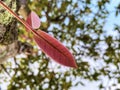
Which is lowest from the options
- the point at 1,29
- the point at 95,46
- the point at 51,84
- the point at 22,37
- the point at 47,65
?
the point at 1,29

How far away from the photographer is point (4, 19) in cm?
115

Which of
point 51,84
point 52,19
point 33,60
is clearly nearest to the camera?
point 51,84

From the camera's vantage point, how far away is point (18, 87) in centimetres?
433

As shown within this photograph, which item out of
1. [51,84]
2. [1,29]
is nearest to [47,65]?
[51,84]

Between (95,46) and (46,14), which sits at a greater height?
(46,14)

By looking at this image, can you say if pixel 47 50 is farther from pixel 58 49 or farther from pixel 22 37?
pixel 22 37

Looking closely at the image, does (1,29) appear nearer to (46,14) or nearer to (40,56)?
(40,56)

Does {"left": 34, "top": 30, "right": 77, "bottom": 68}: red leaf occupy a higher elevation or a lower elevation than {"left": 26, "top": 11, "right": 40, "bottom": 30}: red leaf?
lower

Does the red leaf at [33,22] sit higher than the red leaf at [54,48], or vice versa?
the red leaf at [33,22]

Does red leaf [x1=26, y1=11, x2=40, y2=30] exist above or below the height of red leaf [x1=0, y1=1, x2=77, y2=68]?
above

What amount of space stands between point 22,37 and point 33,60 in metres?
1.04

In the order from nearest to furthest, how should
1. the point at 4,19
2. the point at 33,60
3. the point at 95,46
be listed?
1. the point at 4,19
2. the point at 33,60
3. the point at 95,46

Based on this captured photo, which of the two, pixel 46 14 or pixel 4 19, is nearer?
pixel 4 19

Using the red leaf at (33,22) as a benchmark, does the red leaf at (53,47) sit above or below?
below
